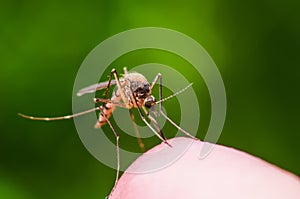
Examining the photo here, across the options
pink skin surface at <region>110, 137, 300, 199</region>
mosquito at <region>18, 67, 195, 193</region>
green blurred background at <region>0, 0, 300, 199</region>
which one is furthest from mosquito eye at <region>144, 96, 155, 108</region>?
pink skin surface at <region>110, 137, 300, 199</region>

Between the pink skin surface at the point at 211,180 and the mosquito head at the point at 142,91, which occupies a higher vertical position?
the mosquito head at the point at 142,91

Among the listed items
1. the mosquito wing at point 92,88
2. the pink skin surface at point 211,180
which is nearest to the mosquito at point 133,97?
the mosquito wing at point 92,88

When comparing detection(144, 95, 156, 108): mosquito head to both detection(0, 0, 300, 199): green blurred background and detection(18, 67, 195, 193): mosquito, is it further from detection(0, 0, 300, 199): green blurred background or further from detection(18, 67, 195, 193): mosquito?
detection(0, 0, 300, 199): green blurred background

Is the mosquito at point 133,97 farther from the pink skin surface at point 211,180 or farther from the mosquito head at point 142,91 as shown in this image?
the pink skin surface at point 211,180

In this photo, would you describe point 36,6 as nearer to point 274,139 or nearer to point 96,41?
point 96,41

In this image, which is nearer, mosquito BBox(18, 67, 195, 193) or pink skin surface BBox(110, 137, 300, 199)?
pink skin surface BBox(110, 137, 300, 199)

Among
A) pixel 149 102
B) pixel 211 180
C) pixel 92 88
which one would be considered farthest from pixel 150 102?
pixel 211 180
